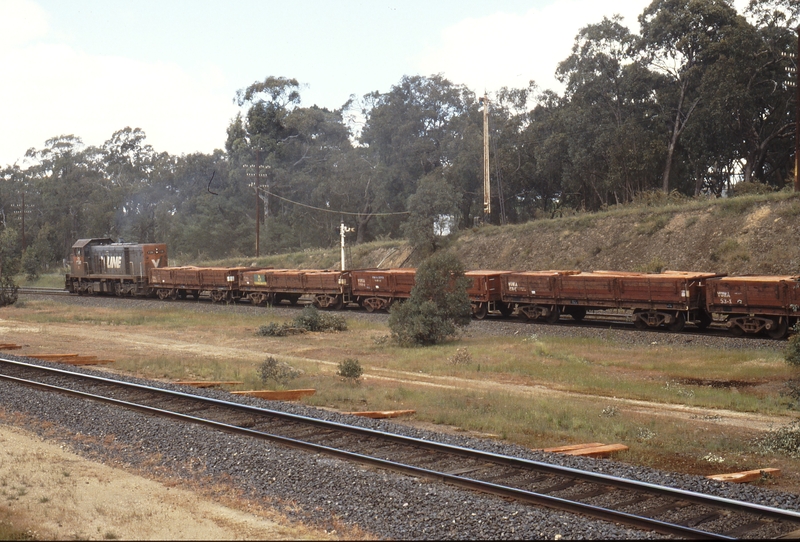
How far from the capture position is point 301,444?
35.0ft

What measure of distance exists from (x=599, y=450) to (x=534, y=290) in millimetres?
18024

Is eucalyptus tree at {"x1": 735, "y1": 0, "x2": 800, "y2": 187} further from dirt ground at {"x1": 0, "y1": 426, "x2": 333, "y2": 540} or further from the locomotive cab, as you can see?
dirt ground at {"x1": 0, "y1": 426, "x2": 333, "y2": 540}

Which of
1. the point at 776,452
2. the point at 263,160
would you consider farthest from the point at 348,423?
the point at 263,160

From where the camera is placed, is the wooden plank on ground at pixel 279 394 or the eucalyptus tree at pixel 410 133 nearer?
the wooden plank on ground at pixel 279 394

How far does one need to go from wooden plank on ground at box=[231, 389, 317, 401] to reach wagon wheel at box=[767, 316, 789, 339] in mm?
15210

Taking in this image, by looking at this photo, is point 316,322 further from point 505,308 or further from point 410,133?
point 410,133

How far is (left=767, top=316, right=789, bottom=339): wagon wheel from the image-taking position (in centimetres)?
2262

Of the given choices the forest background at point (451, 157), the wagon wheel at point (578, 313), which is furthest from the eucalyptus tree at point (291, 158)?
the wagon wheel at point (578, 313)

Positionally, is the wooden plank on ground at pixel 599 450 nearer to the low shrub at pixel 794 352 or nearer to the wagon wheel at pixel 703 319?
the low shrub at pixel 794 352

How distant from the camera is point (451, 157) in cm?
6625

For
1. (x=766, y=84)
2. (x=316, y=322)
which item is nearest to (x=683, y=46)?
(x=766, y=84)

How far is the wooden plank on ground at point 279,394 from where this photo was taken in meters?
15.1

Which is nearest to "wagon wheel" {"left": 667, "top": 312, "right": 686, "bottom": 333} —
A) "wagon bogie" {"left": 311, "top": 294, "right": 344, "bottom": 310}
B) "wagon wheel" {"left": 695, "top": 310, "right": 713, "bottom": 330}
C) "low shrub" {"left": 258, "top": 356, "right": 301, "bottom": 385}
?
"wagon wheel" {"left": 695, "top": 310, "right": 713, "bottom": 330}

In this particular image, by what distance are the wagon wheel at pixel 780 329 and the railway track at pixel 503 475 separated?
1654 cm
